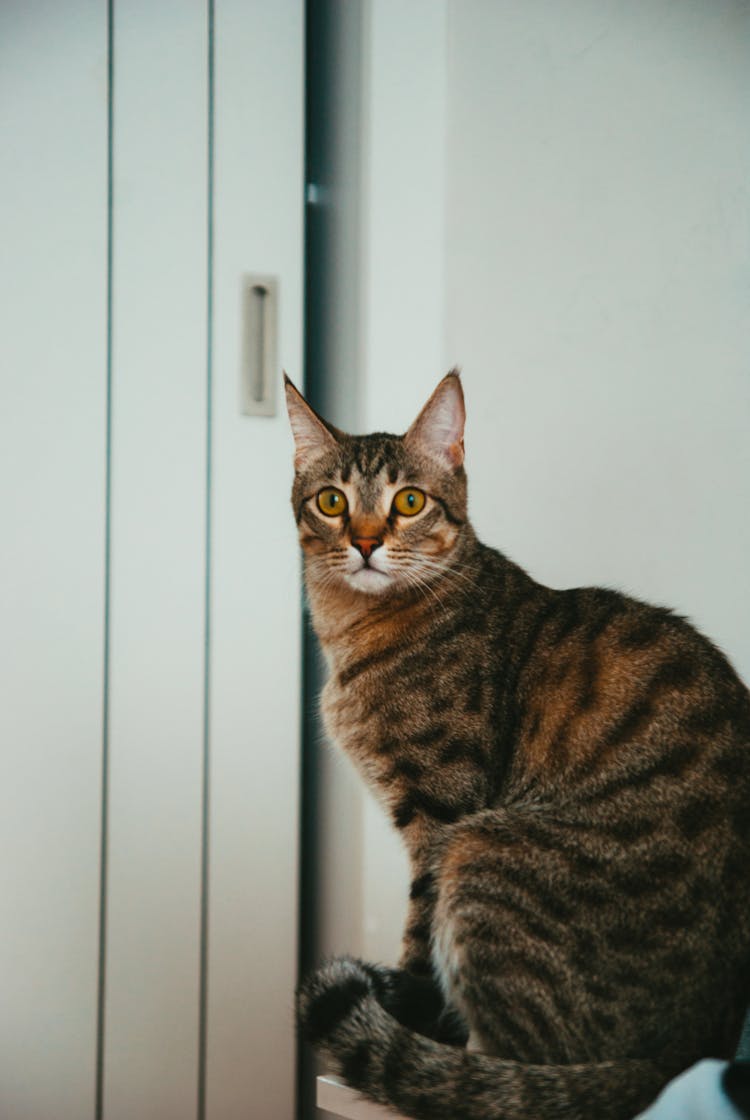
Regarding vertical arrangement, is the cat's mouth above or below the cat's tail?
above

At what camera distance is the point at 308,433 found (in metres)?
1.16

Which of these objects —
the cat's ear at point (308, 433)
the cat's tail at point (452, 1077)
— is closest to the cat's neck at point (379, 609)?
the cat's ear at point (308, 433)

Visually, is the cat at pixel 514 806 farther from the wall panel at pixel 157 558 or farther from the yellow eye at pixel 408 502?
the wall panel at pixel 157 558

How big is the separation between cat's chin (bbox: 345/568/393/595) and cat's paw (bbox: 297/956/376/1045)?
40cm

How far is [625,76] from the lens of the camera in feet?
4.99

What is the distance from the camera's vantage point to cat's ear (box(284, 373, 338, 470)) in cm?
114

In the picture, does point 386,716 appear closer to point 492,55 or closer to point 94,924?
point 94,924

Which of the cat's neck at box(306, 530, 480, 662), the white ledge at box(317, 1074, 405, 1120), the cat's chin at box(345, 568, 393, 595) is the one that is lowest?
the white ledge at box(317, 1074, 405, 1120)

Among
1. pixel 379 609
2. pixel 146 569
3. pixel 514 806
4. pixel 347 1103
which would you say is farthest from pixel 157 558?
pixel 347 1103

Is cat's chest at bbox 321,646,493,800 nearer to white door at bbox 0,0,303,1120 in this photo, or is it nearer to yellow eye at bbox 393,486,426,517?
yellow eye at bbox 393,486,426,517

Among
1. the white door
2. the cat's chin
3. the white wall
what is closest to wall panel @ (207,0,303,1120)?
the white door

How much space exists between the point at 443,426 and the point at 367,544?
0.18 metres

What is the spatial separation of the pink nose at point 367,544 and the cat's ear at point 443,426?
0.15 metres

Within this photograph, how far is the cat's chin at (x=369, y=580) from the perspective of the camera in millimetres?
1053
